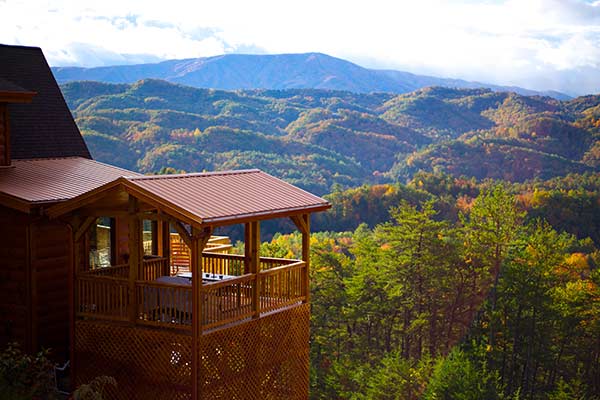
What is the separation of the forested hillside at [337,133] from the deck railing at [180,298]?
71713mm

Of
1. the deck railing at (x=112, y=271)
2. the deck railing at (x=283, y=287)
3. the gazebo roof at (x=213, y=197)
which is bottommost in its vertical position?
the deck railing at (x=283, y=287)

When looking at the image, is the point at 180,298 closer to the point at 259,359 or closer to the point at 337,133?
the point at 259,359

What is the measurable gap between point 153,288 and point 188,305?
624 millimetres

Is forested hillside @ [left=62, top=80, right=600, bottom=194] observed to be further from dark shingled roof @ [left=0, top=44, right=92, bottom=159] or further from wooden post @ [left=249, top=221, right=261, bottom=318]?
wooden post @ [left=249, top=221, right=261, bottom=318]

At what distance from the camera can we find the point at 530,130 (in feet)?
350

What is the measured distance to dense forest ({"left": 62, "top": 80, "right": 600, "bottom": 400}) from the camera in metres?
29.7

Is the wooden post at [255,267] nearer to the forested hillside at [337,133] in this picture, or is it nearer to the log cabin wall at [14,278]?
the log cabin wall at [14,278]

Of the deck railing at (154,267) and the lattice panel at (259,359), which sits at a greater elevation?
the deck railing at (154,267)

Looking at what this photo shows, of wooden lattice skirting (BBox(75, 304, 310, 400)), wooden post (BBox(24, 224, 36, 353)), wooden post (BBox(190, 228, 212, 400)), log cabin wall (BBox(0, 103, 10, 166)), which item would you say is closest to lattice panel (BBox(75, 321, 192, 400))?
wooden lattice skirting (BBox(75, 304, 310, 400))

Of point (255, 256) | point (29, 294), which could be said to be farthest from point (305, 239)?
point (29, 294)

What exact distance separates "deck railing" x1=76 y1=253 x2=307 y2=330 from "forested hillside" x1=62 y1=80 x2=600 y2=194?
71.7 meters

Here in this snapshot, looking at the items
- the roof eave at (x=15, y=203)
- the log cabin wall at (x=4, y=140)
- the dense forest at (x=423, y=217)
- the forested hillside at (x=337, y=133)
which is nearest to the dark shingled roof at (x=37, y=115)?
the log cabin wall at (x=4, y=140)

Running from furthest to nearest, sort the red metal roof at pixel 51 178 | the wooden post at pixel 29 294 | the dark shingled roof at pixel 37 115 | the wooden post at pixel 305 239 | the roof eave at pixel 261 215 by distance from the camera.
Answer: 1. the dark shingled roof at pixel 37 115
2. the wooden post at pixel 305 239
3. the wooden post at pixel 29 294
4. the red metal roof at pixel 51 178
5. the roof eave at pixel 261 215

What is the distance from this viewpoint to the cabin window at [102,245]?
13664 millimetres
